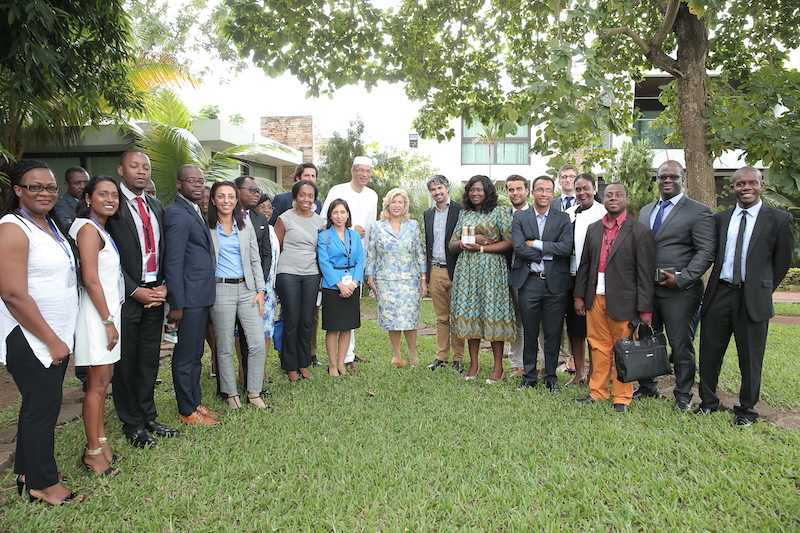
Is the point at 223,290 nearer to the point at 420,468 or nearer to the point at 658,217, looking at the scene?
the point at 420,468

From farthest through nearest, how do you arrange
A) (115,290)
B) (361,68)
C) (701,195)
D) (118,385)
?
(361,68) < (701,195) < (118,385) < (115,290)

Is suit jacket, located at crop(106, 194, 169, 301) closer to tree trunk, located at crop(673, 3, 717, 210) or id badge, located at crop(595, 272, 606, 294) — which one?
id badge, located at crop(595, 272, 606, 294)

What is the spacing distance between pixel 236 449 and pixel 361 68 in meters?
5.52

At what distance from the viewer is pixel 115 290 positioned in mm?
3514

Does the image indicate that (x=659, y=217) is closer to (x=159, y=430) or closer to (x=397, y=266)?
(x=397, y=266)

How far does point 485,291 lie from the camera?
5555 millimetres

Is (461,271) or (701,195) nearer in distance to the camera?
(461,271)

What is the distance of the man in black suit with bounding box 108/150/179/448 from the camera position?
12.4ft

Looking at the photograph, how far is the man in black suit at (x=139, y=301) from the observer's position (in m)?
3.77

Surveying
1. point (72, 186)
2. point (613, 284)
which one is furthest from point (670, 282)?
point (72, 186)

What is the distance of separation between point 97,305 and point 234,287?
1.39 meters

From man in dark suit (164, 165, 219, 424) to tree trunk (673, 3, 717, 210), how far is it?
19.4ft

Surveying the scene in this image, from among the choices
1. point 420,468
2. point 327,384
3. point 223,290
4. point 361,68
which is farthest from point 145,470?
point 361,68

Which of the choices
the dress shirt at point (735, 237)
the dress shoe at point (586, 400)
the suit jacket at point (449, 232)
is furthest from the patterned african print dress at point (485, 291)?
the dress shirt at point (735, 237)
